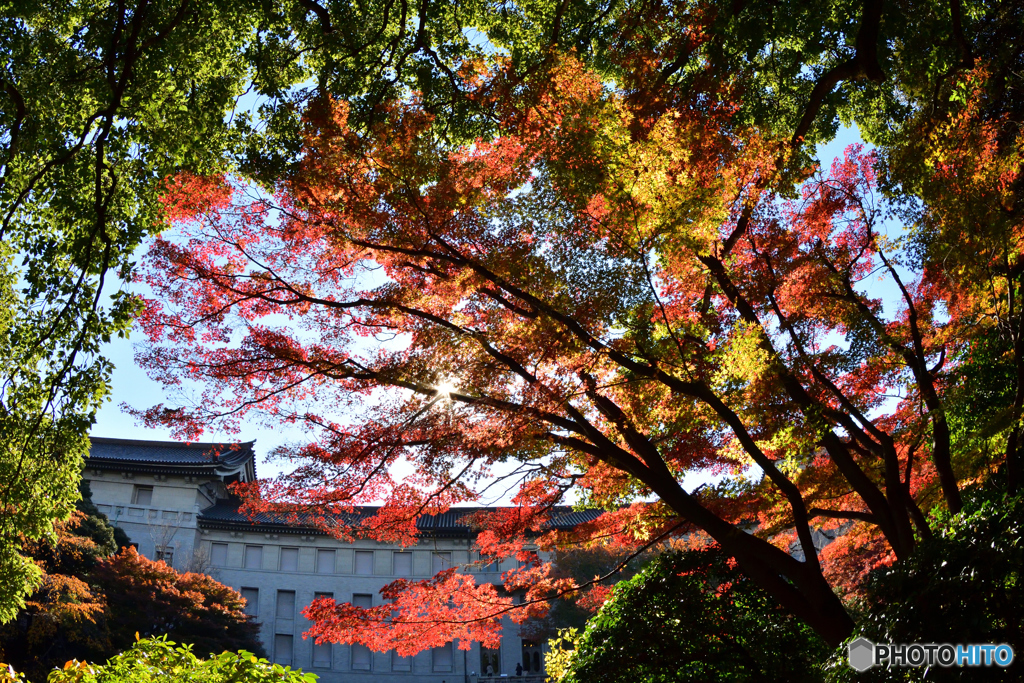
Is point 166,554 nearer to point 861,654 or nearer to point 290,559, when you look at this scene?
point 290,559

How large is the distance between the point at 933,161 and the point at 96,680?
7672mm

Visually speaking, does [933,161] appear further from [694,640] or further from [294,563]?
[294,563]

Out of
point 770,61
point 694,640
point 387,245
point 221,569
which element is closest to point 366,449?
point 387,245

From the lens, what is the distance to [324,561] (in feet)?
101

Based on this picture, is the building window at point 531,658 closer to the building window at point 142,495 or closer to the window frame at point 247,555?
the window frame at point 247,555

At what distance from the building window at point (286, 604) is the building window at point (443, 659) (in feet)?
22.2

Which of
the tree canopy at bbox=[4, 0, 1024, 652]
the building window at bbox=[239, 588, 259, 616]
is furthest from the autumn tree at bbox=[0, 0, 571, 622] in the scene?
the building window at bbox=[239, 588, 259, 616]

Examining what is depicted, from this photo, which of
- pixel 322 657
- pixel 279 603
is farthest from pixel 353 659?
pixel 279 603

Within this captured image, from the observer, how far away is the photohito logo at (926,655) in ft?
10.9

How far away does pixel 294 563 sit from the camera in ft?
99.9

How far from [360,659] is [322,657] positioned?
170cm

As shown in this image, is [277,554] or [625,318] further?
[277,554]

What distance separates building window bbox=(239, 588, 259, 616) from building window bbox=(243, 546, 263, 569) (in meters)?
0.99

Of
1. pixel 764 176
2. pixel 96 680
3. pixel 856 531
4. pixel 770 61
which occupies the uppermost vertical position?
pixel 770 61
